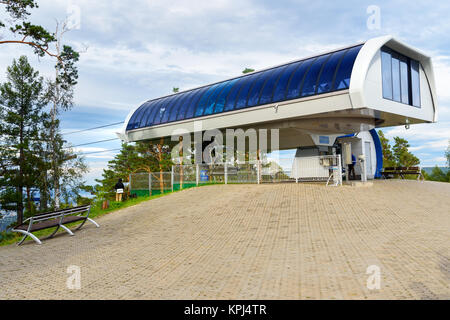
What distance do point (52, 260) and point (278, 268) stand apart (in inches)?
219

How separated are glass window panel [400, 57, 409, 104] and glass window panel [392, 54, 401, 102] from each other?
14.6 inches

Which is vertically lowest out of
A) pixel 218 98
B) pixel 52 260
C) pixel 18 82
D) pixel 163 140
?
pixel 52 260

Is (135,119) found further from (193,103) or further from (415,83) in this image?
(415,83)

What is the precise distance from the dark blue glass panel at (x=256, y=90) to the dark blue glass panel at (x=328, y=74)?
377cm

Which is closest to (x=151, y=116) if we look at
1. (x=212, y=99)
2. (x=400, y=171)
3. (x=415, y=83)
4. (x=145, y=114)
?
(x=145, y=114)

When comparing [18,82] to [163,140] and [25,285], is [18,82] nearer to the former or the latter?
[163,140]

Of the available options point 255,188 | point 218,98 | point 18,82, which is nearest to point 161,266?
point 255,188

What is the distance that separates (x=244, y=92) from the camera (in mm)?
20125

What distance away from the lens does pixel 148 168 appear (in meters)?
38.7

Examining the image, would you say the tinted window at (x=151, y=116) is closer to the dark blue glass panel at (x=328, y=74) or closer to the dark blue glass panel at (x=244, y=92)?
the dark blue glass panel at (x=244, y=92)

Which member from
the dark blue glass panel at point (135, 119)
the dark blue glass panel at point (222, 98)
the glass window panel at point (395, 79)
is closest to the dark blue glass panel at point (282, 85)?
the dark blue glass panel at point (222, 98)

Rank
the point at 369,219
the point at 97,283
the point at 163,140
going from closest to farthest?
1. the point at 97,283
2. the point at 369,219
3. the point at 163,140

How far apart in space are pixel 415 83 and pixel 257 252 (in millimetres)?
16096

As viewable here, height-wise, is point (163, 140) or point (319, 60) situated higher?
point (319, 60)
